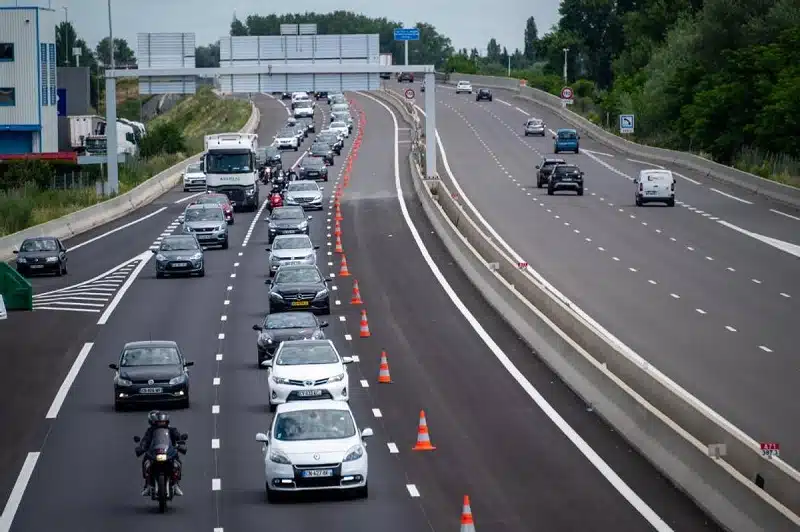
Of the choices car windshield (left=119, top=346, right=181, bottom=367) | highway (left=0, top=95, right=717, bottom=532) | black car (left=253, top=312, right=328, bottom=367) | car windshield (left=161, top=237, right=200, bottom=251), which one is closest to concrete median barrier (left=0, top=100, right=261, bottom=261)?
highway (left=0, top=95, right=717, bottom=532)

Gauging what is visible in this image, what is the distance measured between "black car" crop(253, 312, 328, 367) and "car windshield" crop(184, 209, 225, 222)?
24412 millimetres

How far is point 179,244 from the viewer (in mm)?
50625

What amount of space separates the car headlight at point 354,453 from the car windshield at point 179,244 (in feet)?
96.3

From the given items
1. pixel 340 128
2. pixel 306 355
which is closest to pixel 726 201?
pixel 306 355

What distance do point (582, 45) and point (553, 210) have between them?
427 feet

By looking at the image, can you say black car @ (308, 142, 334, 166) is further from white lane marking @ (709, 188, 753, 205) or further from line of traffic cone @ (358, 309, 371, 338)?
line of traffic cone @ (358, 309, 371, 338)

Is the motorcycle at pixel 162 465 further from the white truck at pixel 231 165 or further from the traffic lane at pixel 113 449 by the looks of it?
the white truck at pixel 231 165

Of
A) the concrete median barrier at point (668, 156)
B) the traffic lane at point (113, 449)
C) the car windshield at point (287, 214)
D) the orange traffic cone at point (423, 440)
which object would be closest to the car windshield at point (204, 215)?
the car windshield at point (287, 214)

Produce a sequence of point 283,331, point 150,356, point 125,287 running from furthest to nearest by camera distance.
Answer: point 125,287 < point 283,331 < point 150,356

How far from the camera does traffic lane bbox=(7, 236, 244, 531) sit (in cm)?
2114

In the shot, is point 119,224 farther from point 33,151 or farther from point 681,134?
point 681,134

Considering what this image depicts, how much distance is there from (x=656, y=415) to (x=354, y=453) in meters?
5.45

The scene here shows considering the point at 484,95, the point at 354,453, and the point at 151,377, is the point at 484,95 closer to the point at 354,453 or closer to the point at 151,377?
the point at 151,377

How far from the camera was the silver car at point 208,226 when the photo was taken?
57.2 metres
